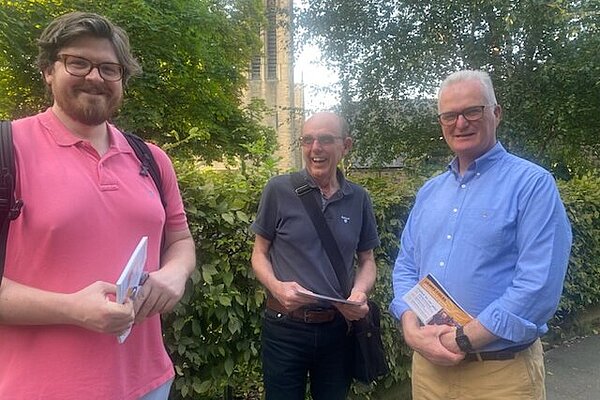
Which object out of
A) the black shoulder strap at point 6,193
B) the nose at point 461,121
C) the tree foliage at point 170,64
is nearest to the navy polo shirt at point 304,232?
the nose at point 461,121

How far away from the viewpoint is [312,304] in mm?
2564

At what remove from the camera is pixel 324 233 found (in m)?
2.61

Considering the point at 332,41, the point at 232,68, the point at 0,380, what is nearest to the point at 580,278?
the point at 332,41

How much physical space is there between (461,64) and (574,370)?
5274 millimetres

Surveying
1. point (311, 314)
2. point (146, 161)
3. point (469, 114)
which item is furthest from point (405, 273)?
point (146, 161)

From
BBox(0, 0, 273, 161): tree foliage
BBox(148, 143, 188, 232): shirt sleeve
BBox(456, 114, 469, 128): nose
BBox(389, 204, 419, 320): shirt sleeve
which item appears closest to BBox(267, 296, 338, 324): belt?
BBox(389, 204, 419, 320): shirt sleeve

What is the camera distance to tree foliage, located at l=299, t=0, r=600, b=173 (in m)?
7.67

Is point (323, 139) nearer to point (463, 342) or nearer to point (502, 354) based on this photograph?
point (463, 342)

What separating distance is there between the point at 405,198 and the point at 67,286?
10.9 ft

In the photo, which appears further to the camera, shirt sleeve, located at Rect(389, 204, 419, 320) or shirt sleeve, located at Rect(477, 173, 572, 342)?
shirt sleeve, located at Rect(389, 204, 419, 320)

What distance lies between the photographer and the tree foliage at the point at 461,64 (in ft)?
25.2

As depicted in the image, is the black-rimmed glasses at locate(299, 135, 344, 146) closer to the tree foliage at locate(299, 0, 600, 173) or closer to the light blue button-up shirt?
the light blue button-up shirt

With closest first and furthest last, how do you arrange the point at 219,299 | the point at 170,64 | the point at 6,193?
the point at 6,193, the point at 219,299, the point at 170,64

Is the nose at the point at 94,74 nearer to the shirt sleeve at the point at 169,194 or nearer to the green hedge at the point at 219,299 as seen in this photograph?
the shirt sleeve at the point at 169,194
